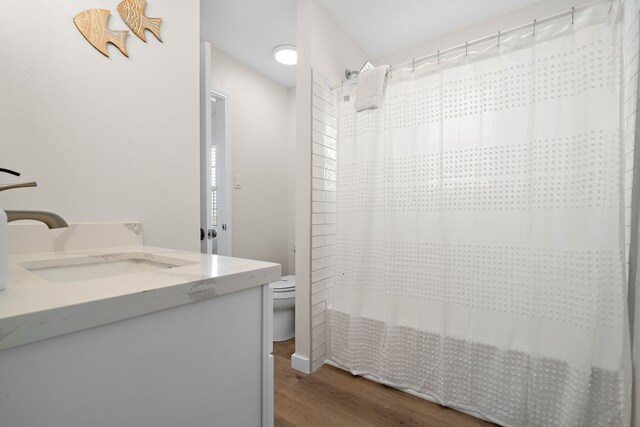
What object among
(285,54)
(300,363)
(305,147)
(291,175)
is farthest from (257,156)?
(300,363)

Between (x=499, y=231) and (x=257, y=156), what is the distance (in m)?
2.23

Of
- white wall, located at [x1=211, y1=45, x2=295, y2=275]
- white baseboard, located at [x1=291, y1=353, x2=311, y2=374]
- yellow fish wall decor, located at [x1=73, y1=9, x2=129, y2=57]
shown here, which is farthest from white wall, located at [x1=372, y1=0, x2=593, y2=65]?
white baseboard, located at [x1=291, y1=353, x2=311, y2=374]

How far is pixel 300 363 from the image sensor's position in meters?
1.83

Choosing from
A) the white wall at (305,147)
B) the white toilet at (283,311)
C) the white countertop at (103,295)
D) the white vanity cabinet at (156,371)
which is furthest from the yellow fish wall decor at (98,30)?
the white toilet at (283,311)

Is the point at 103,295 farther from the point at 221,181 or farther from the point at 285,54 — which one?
the point at 285,54

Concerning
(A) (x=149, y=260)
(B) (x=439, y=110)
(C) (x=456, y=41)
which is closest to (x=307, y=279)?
(A) (x=149, y=260)

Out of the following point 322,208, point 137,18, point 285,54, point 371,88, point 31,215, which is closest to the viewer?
point 31,215

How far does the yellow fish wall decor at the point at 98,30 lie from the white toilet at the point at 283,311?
1.71 metres

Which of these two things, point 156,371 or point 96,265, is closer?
point 156,371

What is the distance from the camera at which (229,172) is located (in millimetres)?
2553

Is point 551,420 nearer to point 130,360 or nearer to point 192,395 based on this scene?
point 192,395

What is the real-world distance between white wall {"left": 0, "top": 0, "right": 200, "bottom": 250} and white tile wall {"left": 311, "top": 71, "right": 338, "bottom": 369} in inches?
29.5

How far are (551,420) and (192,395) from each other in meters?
1.51

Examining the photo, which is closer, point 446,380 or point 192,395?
point 192,395
